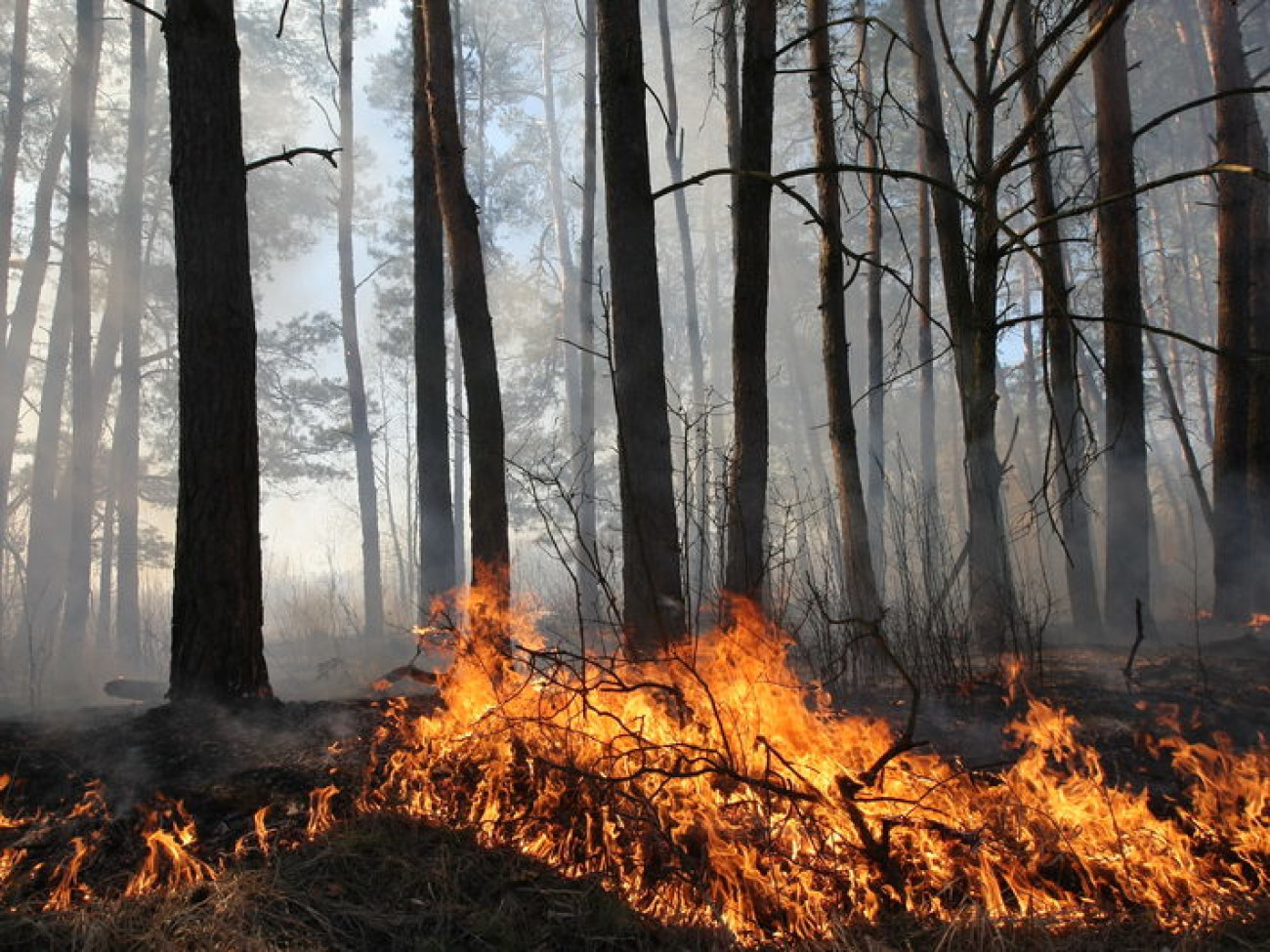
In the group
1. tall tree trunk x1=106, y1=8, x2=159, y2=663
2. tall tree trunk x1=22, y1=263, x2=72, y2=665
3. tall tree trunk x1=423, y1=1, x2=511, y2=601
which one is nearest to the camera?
tall tree trunk x1=423, y1=1, x2=511, y2=601

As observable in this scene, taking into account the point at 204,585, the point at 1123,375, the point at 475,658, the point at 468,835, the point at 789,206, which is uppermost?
the point at 789,206

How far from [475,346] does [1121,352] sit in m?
6.51

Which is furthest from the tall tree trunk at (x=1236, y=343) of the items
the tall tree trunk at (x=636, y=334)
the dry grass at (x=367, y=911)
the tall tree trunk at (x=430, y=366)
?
the dry grass at (x=367, y=911)

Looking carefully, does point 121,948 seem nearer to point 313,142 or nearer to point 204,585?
point 204,585

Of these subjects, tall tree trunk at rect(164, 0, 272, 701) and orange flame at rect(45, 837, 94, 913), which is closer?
orange flame at rect(45, 837, 94, 913)

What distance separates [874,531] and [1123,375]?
22.5 ft

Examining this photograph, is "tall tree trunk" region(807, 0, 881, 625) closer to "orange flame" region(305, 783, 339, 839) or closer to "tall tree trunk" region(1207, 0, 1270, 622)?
"tall tree trunk" region(1207, 0, 1270, 622)

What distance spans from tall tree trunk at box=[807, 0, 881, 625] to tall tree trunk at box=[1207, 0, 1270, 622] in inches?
175

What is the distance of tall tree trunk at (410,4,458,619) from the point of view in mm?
9305

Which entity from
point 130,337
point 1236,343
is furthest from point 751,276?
point 130,337

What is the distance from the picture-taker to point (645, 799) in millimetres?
3395

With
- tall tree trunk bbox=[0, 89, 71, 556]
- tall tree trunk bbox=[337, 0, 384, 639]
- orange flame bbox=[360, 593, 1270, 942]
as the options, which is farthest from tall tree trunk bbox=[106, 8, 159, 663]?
orange flame bbox=[360, 593, 1270, 942]

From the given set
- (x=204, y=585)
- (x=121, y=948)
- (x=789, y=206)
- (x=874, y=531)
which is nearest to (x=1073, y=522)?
(x=874, y=531)

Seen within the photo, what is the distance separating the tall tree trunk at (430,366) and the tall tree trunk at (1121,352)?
23.2 feet
